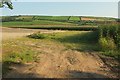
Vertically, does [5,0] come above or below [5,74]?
above

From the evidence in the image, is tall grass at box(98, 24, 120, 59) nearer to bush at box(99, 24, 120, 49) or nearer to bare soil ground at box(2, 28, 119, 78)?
bush at box(99, 24, 120, 49)

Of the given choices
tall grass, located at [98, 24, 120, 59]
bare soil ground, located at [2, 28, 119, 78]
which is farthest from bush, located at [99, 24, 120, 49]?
bare soil ground, located at [2, 28, 119, 78]

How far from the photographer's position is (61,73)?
35.6ft

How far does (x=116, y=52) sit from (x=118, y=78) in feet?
21.0

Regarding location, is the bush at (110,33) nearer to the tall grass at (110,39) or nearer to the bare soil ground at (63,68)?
the tall grass at (110,39)

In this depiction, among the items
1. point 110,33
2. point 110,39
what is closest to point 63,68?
point 110,39

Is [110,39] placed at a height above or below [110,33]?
below

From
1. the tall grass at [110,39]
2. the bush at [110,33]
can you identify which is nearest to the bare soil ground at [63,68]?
the tall grass at [110,39]

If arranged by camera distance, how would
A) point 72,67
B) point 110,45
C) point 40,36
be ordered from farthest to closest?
1. point 40,36
2. point 110,45
3. point 72,67

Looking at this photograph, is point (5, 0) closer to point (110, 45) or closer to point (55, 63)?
point (55, 63)

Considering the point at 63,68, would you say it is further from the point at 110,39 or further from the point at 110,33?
the point at 110,33

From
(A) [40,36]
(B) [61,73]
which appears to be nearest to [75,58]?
(B) [61,73]

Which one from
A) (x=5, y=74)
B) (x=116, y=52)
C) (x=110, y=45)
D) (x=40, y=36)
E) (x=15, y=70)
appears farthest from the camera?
(x=40, y=36)

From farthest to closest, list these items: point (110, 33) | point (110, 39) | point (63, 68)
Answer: point (110, 33), point (110, 39), point (63, 68)
